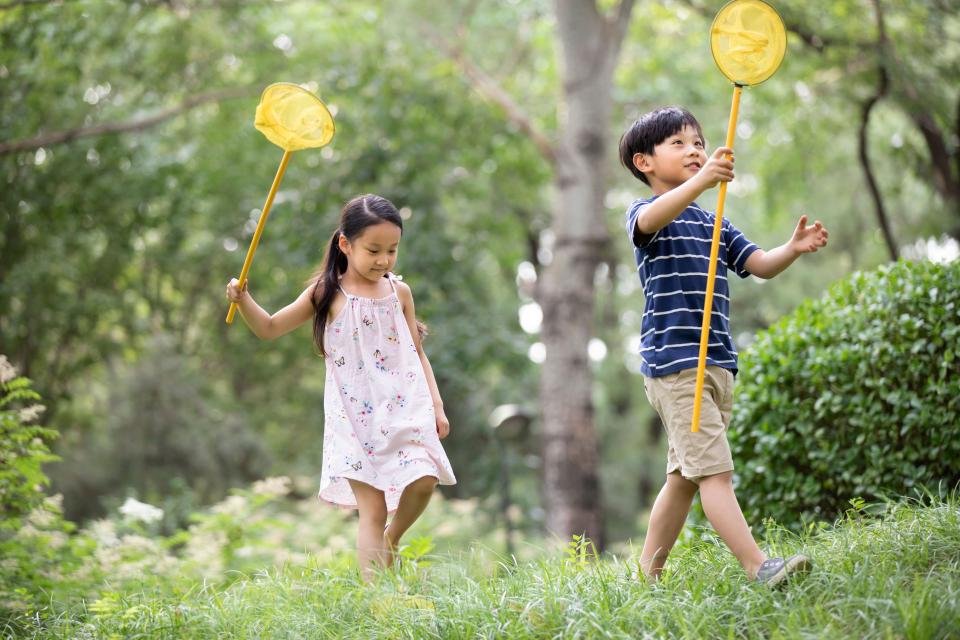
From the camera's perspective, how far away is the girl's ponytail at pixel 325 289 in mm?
3922

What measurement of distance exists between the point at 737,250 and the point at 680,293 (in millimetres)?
342

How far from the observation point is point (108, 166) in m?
12.0

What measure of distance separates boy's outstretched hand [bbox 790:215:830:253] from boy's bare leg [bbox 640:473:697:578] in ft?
3.00

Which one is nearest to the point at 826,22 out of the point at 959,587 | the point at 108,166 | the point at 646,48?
the point at 646,48

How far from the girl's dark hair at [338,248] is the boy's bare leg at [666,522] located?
145 centimetres

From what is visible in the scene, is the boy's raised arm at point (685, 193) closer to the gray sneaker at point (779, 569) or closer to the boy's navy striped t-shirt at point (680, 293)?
the boy's navy striped t-shirt at point (680, 293)

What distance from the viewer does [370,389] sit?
383 cm

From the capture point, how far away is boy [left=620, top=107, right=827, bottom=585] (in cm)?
324

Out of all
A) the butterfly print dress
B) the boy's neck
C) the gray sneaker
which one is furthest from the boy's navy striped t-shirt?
the butterfly print dress

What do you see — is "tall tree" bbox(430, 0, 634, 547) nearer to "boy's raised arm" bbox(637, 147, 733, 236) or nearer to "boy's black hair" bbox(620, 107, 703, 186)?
"boy's black hair" bbox(620, 107, 703, 186)

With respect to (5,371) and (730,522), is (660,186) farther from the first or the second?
(5,371)

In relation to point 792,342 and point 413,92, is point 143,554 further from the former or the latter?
point 413,92

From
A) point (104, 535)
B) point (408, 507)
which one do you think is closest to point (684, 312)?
point (408, 507)

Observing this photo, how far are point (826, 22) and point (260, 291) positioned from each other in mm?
9561
